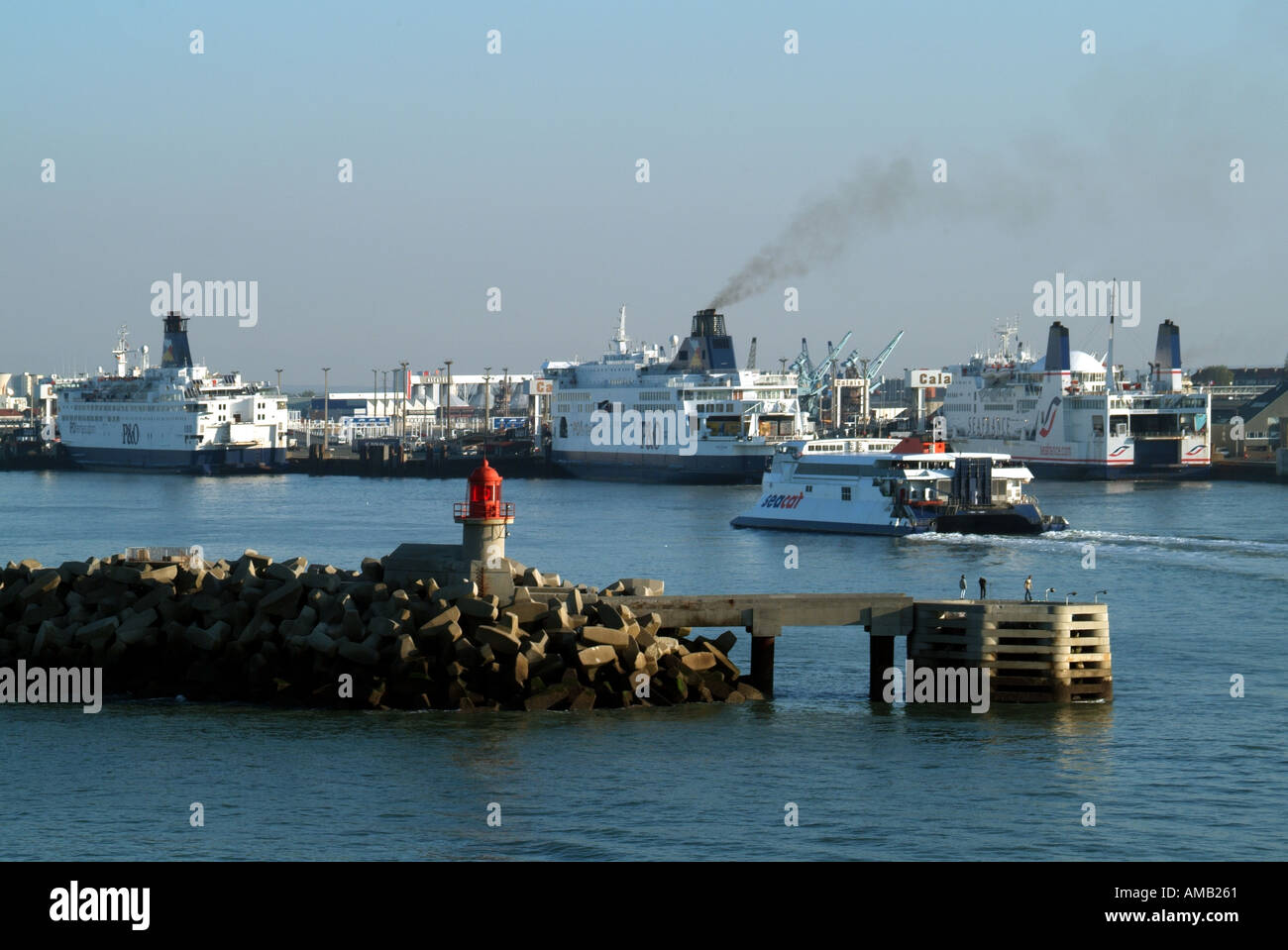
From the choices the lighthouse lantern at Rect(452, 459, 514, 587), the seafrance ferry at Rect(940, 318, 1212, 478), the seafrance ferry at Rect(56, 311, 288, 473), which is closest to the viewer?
the lighthouse lantern at Rect(452, 459, 514, 587)

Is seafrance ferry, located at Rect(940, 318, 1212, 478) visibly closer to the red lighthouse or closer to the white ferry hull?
the white ferry hull

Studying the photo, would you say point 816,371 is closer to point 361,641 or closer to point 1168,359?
point 1168,359

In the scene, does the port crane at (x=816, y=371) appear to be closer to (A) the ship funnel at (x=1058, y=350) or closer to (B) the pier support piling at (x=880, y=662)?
(A) the ship funnel at (x=1058, y=350)

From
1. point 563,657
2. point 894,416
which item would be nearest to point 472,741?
point 563,657

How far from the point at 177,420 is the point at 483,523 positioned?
10220 centimetres

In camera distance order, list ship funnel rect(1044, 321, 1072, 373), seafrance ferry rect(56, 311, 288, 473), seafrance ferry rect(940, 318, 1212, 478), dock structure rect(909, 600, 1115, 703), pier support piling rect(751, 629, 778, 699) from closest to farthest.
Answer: dock structure rect(909, 600, 1115, 703) < pier support piling rect(751, 629, 778, 699) < seafrance ferry rect(940, 318, 1212, 478) < ship funnel rect(1044, 321, 1072, 373) < seafrance ferry rect(56, 311, 288, 473)

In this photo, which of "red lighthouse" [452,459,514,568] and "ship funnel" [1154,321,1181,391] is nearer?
"red lighthouse" [452,459,514,568]

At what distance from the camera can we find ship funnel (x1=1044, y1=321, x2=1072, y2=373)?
110 meters

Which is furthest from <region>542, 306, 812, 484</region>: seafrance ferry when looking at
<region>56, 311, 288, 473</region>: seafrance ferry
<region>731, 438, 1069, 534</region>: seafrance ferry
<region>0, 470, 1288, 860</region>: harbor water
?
<region>0, 470, 1288, 860</region>: harbor water

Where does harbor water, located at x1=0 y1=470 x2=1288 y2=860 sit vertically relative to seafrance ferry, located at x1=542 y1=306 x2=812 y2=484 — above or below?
below

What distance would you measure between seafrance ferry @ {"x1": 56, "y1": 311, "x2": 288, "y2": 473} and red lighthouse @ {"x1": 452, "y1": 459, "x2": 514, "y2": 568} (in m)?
97.9

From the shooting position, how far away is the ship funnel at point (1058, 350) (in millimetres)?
110125

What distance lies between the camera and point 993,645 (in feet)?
85.1
